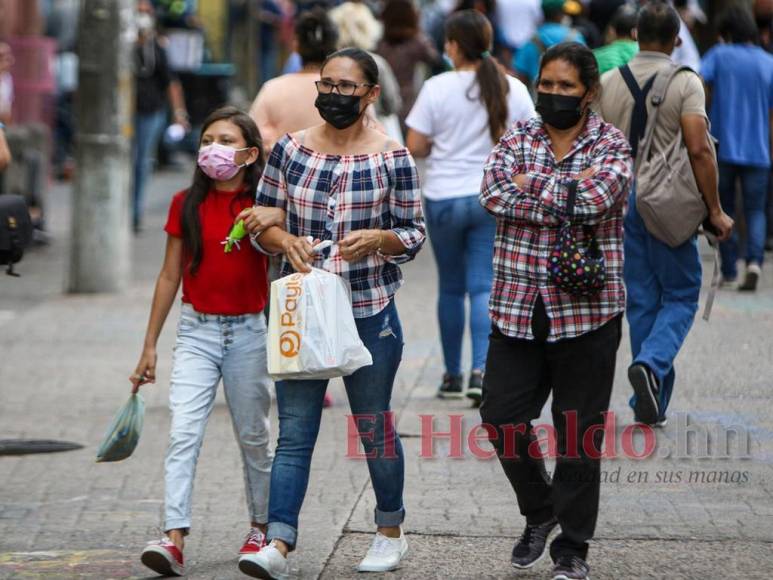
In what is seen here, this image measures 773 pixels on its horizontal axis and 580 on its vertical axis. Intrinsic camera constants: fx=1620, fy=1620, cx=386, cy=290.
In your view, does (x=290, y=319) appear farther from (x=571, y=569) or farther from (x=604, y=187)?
(x=571, y=569)

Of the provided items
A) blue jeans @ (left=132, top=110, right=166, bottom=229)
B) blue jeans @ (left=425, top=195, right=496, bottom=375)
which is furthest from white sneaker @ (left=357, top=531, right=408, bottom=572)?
blue jeans @ (left=132, top=110, right=166, bottom=229)

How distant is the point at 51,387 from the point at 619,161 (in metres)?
4.69

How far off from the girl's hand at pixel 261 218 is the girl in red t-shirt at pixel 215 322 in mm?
148

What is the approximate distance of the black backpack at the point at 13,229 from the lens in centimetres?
632

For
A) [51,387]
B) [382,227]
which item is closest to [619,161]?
[382,227]

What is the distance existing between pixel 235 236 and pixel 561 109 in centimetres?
118

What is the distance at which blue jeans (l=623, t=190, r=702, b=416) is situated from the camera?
714 cm

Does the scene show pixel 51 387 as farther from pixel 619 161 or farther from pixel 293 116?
pixel 619 161

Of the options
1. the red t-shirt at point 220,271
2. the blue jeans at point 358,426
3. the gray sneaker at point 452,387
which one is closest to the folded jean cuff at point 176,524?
the blue jeans at point 358,426

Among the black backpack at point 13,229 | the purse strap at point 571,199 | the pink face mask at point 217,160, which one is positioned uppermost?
the pink face mask at point 217,160

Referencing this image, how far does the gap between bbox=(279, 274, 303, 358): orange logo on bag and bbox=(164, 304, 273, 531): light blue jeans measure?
43 centimetres

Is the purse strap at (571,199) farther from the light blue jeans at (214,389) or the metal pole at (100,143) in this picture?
the metal pole at (100,143)

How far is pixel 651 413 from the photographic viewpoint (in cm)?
695

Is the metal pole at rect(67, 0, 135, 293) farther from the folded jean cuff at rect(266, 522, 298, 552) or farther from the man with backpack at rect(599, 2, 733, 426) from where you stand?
the folded jean cuff at rect(266, 522, 298, 552)
